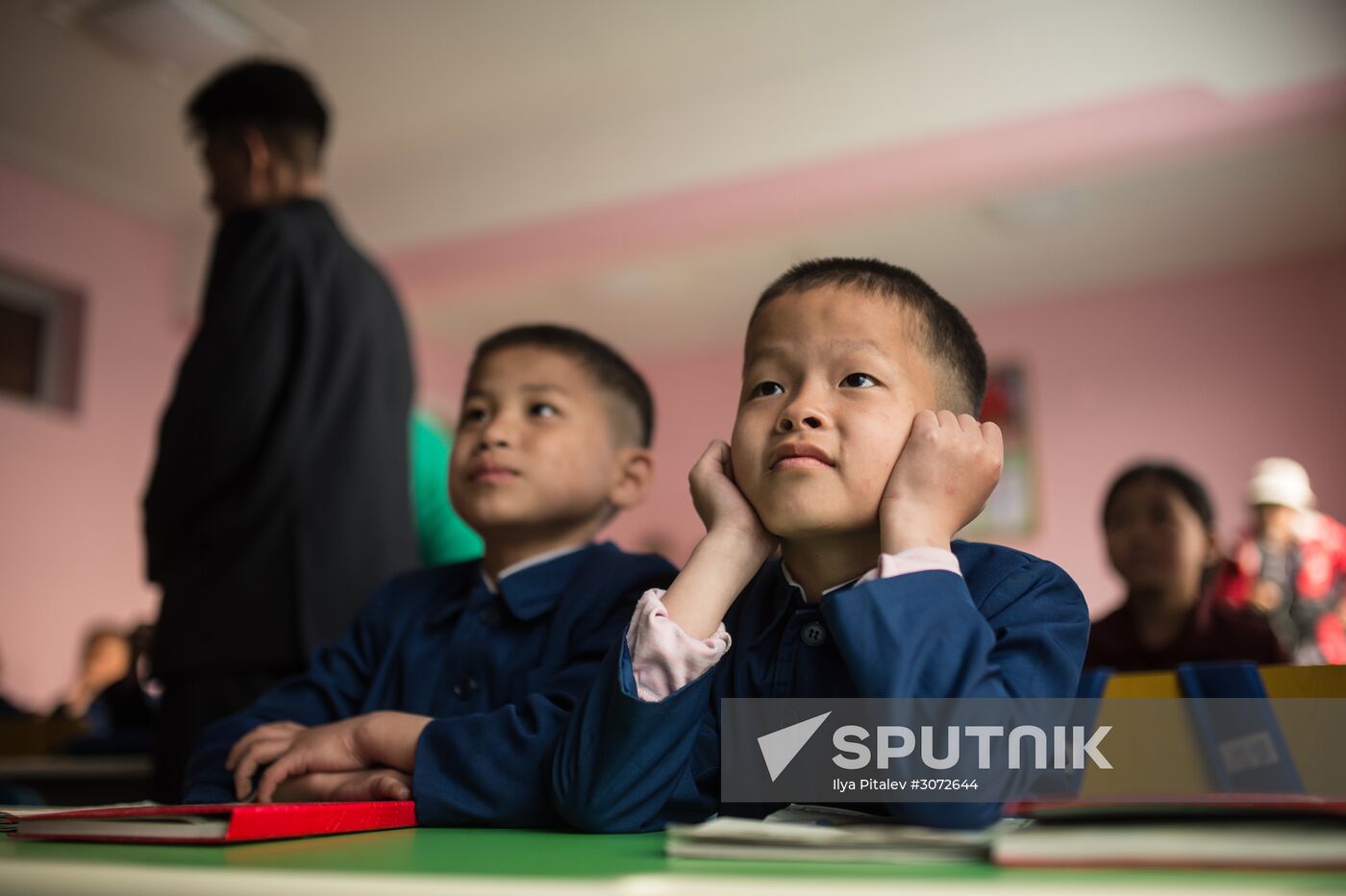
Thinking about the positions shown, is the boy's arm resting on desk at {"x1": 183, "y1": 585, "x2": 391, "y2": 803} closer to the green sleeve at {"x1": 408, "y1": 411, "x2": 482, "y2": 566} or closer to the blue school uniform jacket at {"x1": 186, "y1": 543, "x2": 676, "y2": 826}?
the blue school uniform jacket at {"x1": 186, "y1": 543, "x2": 676, "y2": 826}

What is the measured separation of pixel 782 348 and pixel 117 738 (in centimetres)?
250

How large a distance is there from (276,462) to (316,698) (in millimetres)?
530

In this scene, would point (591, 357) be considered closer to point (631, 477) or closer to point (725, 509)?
point (631, 477)

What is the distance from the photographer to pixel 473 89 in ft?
14.7

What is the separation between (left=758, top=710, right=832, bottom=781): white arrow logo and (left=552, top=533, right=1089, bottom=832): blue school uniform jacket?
0.07ft

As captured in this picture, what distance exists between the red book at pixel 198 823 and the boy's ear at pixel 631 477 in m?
0.60

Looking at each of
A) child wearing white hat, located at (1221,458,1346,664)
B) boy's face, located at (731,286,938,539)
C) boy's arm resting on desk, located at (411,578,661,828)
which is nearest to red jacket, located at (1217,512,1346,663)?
child wearing white hat, located at (1221,458,1346,664)

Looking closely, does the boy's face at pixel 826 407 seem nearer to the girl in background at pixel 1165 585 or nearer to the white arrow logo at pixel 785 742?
the white arrow logo at pixel 785 742

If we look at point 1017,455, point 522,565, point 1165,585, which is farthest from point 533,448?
point 1017,455

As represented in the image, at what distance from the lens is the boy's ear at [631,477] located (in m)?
1.26

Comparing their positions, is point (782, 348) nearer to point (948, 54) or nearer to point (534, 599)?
point (534, 599)

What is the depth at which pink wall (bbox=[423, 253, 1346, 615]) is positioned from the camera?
616cm

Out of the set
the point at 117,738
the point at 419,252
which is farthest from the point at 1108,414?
the point at 117,738

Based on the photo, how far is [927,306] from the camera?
2.91 feet
